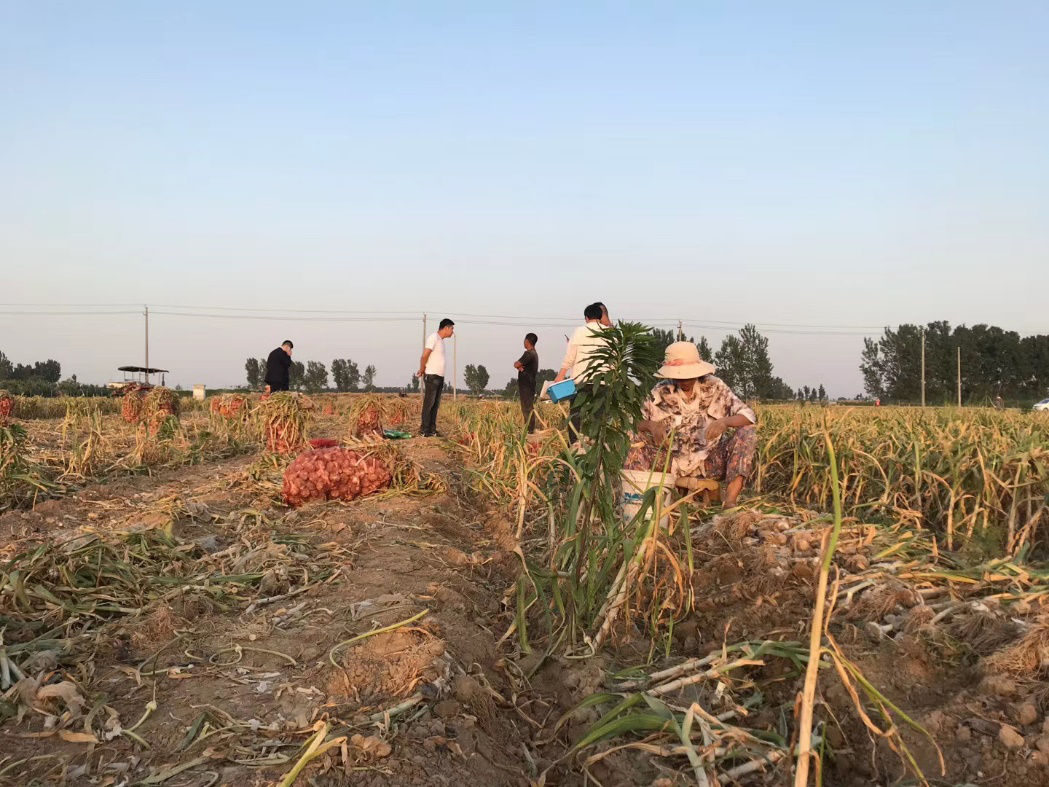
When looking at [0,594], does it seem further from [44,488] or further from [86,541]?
[44,488]

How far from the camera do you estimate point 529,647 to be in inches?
106

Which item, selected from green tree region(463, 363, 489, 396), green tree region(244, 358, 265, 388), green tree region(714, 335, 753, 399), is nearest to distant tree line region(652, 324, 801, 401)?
green tree region(714, 335, 753, 399)

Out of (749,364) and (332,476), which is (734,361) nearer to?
(749,364)

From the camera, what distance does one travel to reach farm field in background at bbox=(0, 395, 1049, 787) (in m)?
1.75

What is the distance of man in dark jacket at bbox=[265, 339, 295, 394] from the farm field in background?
5734mm

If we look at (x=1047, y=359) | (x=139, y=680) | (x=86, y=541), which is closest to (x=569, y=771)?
(x=139, y=680)

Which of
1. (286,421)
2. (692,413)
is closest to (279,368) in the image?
(286,421)

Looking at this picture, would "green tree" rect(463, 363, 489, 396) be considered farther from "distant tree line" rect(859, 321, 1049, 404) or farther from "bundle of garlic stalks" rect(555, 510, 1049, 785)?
"bundle of garlic stalks" rect(555, 510, 1049, 785)

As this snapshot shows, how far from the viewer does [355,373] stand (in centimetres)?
6500

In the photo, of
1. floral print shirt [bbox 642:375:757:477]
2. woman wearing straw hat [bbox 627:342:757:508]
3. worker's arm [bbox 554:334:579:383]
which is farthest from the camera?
worker's arm [bbox 554:334:579:383]

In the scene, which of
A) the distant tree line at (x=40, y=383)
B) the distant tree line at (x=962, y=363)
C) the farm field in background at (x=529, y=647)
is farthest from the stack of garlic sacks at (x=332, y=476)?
the distant tree line at (x=962, y=363)

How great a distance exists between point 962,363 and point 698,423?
2049 inches

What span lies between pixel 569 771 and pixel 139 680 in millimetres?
1364

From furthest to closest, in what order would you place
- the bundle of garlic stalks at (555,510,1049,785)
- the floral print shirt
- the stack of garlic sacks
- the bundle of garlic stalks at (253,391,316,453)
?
the bundle of garlic stalks at (253,391,316,453), the stack of garlic sacks, the floral print shirt, the bundle of garlic stalks at (555,510,1049,785)
